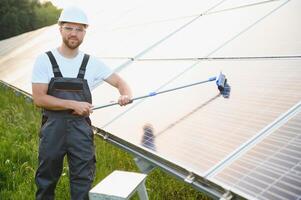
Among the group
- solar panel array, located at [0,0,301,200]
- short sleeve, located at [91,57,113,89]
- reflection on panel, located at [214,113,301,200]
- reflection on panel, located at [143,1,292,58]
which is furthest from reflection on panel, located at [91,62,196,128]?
reflection on panel, located at [214,113,301,200]

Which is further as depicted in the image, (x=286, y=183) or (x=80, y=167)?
(x=80, y=167)

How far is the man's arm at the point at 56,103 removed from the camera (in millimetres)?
4074

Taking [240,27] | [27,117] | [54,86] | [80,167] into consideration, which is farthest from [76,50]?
[27,117]

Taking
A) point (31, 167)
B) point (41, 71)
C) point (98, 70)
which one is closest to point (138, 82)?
point (98, 70)

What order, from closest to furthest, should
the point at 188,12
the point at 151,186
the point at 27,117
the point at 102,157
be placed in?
the point at 151,186 → the point at 102,157 → the point at 188,12 → the point at 27,117

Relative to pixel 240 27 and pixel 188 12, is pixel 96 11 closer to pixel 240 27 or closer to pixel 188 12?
Answer: pixel 188 12

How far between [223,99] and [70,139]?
55.8 inches

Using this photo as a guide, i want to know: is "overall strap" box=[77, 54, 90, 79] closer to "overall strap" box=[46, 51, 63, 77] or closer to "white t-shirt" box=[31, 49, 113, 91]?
"white t-shirt" box=[31, 49, 113, 91]

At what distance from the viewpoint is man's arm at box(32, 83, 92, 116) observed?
13.4 feet

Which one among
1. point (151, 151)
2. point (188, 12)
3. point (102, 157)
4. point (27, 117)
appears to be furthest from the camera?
point (27, 117)

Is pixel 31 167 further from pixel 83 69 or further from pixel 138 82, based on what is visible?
pixel 83 69

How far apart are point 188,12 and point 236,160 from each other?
513cm

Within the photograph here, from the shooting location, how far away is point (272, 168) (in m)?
3.00

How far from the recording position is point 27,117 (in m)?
8.73
